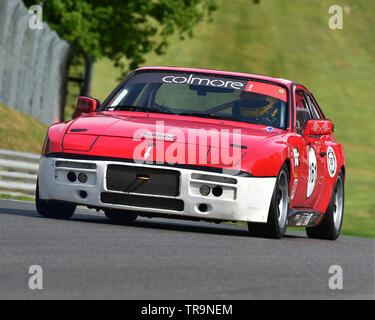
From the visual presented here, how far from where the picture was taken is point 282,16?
420 feet

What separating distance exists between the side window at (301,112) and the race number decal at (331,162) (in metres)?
0.43

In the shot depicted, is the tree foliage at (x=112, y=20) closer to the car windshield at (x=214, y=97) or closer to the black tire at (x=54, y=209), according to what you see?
the car windshield at (x=214, y=97)

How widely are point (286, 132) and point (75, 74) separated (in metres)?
33.3

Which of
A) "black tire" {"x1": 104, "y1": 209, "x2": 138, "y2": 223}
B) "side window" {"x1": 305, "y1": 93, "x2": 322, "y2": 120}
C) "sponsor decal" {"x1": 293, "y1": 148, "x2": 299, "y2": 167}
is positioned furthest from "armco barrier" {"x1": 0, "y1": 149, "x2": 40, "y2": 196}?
"sponsor decal" {"x1": 293, "y1": 148, "x2": 299, "y2": 167}

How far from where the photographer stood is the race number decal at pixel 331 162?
11.9 m

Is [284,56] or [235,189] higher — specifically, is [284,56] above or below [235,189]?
above

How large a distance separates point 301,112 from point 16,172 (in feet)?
28.1

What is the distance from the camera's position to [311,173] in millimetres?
11234

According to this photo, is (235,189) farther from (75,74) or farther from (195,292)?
(75,74)

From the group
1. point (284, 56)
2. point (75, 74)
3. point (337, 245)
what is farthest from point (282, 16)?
point (337, 245)

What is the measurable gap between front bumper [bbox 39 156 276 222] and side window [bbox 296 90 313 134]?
1842 millimetres

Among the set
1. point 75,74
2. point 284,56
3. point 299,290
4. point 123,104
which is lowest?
point 299,290

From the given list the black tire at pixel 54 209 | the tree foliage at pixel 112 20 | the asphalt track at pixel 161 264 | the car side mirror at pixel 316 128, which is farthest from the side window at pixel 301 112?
the tree foliage at pixel 112 20

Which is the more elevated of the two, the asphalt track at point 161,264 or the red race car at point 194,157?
the red race car at point 194,157
